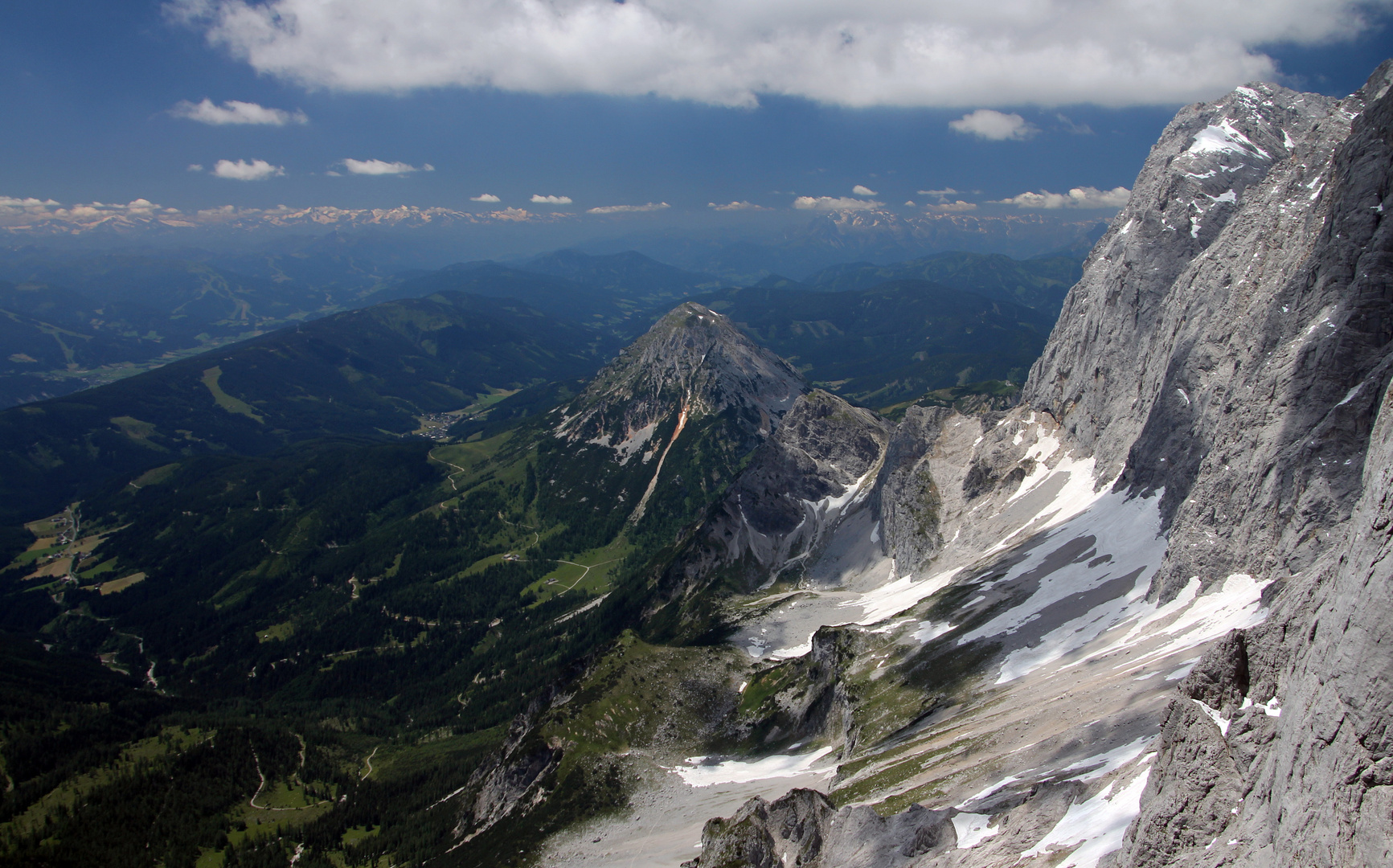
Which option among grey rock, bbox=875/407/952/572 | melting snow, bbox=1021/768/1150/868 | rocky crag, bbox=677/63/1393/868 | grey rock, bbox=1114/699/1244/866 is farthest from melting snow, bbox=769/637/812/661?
grey rock, bbox=1114/699/1244/866

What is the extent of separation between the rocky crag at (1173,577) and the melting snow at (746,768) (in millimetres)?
7627

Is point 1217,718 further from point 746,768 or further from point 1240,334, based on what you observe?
point 746,768

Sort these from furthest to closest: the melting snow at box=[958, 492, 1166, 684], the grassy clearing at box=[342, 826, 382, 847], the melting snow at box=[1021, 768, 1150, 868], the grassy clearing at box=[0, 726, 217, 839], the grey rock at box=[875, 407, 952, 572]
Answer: the grey rock at box=[875, 407, 952, 572] < the grassy clearing at box=[342, 826, 382, 847] < the grassy clearing at box=[0, 726, 217, 839] < the melting snow at box=[958, 492, 1166, 684] < the melting snow at box=[1021, 768, 1150, 868]

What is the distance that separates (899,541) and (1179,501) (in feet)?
203

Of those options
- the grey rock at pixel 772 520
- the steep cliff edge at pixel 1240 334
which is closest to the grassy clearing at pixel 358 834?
the grey rock at pixel 772 520

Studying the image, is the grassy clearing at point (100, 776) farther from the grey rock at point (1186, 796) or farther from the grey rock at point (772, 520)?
the grey rock at point (1186, 796)

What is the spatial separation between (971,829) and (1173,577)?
4035cm

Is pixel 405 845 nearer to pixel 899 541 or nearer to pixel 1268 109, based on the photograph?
pixel 899 541

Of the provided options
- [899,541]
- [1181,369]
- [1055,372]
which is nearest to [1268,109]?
[1055,372]

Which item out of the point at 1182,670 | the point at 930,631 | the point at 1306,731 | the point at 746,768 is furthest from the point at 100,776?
the point at 1306,731

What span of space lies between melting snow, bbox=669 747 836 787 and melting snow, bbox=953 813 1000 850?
4519 cm

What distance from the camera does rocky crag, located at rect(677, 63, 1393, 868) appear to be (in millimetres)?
23141

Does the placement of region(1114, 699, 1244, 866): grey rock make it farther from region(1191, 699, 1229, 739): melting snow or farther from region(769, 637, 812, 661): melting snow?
region(769, 637, 812, 661): melting snow

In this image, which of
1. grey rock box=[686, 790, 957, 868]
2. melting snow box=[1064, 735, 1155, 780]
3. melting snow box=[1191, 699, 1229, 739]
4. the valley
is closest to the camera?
the valley
